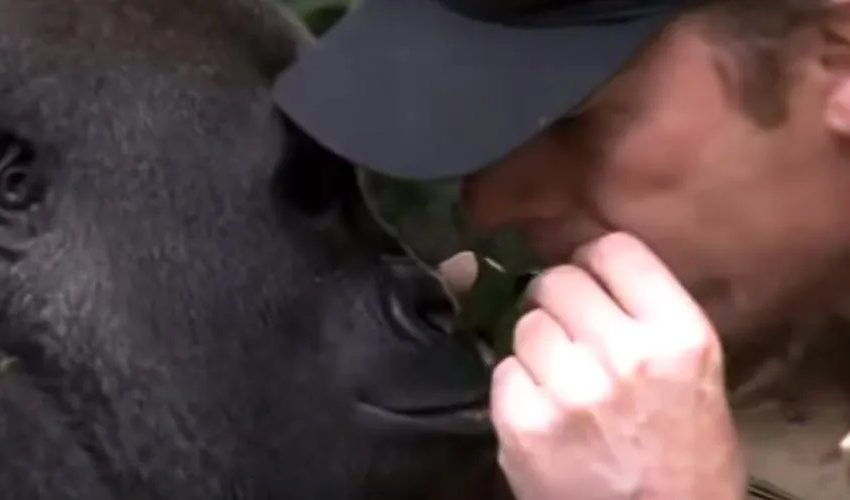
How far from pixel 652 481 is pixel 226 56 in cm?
38

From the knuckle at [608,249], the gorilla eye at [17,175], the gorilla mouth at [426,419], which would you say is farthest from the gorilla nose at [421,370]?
the gorilla eye at [17,175]

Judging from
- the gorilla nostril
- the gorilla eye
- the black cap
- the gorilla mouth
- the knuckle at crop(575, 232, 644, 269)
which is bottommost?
the gorilla mouth

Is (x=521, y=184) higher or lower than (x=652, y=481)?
higher

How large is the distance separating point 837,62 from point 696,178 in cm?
11

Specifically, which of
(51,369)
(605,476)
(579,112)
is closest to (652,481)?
(605,476)

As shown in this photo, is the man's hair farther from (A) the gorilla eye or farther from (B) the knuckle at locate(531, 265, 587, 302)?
(A) the gorilla eye

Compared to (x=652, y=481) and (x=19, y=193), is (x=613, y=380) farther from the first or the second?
(x=19, y=193)

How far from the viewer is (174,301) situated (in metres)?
1.19

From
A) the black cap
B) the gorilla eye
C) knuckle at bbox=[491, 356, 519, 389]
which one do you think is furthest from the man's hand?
the gorilla eye

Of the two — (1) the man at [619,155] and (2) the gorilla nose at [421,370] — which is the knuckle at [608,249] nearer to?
(1) the man at [619,155]

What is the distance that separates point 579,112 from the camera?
1.20 m

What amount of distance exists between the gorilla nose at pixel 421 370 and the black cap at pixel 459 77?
0.11 m

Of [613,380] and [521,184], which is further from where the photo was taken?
[521,184]

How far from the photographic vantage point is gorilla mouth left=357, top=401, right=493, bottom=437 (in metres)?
1.21
